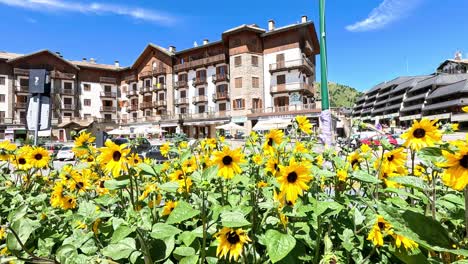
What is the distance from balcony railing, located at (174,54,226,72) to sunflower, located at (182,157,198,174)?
4011 centimetres

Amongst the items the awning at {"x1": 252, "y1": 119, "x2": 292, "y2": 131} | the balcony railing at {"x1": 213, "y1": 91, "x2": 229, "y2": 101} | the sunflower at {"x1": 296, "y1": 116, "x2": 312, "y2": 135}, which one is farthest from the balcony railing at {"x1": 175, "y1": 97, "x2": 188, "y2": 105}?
the sunflower at {"x1": 296, "y1": 116, "x2": 312, "y2": 135}

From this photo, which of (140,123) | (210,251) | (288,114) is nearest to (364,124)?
(210,251)

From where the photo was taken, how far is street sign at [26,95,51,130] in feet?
14.3

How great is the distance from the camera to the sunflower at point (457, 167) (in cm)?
105

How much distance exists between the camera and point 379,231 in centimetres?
151

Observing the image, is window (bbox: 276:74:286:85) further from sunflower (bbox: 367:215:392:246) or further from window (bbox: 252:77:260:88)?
sunflower (bbox: 367:215:392:246)

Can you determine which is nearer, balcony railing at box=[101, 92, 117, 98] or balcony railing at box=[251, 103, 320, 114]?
balcony railing at box=[251, 103, 320, 114]

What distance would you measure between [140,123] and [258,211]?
5066cm

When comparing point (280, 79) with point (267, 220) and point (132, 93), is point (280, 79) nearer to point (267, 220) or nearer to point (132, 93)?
point (132, 93)

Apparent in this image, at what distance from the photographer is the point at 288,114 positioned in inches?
1417

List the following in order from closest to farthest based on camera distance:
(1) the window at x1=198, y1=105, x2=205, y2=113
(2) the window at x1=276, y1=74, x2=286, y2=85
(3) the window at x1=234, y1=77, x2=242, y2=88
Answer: (2) the window at x1=276, y1=74, x2=286, y2=85 < (3) the window at x1=234, y1=77, x2=242, y2=88 < (1) the window at x1=198, y1=105, x2=205, y2=113

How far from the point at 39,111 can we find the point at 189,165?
2982 mm

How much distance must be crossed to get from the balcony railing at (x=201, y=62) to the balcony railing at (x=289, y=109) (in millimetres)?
9052

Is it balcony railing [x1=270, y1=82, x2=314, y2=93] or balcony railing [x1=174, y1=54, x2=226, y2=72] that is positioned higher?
balcony railing [x1=174, y1=54, x2=226, y2=72]
